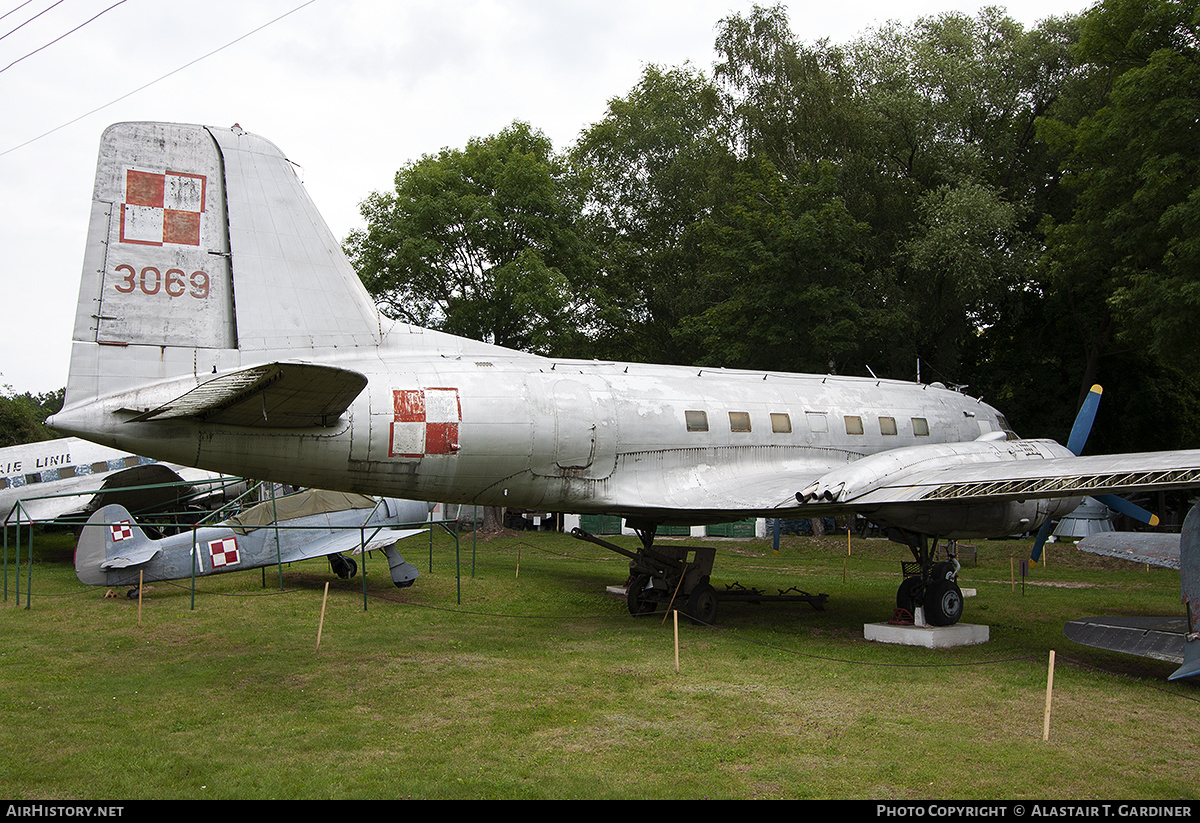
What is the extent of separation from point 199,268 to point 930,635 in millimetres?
12197

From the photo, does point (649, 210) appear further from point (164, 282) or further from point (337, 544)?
point (164, 282)

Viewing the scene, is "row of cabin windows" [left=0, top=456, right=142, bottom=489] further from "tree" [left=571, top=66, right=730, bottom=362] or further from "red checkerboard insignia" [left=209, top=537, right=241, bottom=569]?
"tree" [left=571, top=66, right=730, bottom=362]

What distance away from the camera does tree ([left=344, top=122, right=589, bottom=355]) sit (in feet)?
110

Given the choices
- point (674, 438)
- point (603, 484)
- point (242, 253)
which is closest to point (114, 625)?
point (242, 253)

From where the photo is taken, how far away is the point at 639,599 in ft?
52.9

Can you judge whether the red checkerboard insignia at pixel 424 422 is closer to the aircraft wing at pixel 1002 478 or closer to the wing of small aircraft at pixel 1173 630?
the aircraft wing at pixel 1002 478

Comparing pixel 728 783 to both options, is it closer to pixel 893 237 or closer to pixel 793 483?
pixel 793 483

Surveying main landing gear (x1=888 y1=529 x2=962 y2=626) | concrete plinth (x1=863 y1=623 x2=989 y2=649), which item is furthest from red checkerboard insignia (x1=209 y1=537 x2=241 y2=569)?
main landing gear (x1=888 y1=529 x2=962 y2=626)

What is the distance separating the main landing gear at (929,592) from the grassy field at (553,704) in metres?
0.78

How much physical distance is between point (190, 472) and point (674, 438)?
66.0ft

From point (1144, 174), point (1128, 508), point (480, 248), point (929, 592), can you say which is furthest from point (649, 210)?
point (929, 592)

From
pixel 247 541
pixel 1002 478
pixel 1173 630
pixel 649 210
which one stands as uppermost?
pixel 649 210

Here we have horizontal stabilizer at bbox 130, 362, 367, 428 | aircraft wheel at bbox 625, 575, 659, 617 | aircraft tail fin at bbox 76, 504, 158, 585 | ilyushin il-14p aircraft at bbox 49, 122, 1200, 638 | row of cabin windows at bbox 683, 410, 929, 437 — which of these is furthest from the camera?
aircraft tail fin at bbox 76, 504, 158, 585

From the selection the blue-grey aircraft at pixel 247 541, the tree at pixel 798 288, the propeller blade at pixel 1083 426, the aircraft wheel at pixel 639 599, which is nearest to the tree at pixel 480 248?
the tree at pixel 798 288
